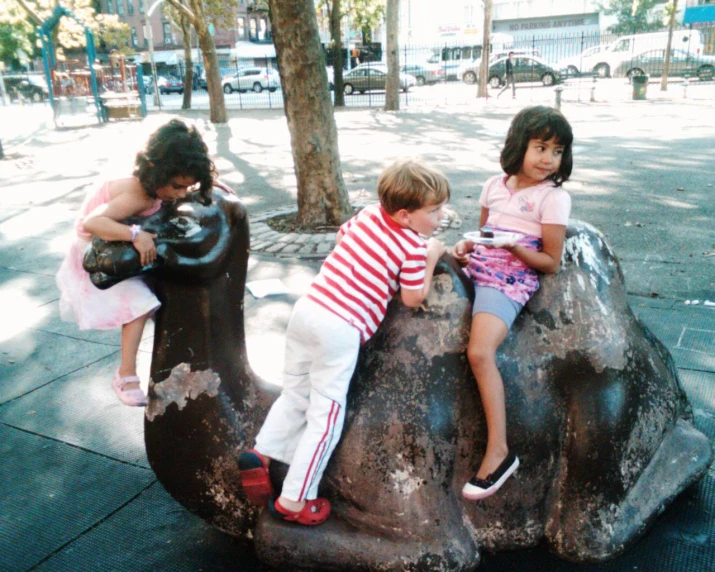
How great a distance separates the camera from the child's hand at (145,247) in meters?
1.91

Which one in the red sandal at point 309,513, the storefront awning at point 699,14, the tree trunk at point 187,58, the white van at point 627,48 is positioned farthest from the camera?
the storefront awning at point 699,14

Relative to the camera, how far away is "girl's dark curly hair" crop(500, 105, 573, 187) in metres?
2.14

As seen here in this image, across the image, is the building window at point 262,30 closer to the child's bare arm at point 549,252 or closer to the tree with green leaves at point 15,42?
the tree with green leaves at point 15,42

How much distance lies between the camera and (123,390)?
2418mm

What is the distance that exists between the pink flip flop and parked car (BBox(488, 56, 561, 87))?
27.8 m

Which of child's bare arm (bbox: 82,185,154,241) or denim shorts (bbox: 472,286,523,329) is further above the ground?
child's bare arm (bbox: 82,185,154,241)

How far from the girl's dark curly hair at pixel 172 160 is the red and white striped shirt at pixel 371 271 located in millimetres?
504

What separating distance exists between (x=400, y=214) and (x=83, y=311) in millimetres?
1239

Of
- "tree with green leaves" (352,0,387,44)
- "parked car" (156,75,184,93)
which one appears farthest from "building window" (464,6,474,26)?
"tree with green leaves" (352,0,387,44)

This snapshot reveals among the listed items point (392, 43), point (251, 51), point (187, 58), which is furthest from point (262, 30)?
point (392, 43)

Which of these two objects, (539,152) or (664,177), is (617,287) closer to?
(539,152)

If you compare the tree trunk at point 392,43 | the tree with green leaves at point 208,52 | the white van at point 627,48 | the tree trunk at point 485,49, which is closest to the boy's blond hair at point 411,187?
the tree with green leaves at point 208,52

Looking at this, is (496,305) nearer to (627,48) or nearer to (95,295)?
(95,295)

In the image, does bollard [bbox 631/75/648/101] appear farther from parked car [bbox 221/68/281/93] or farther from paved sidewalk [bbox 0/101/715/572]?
parked car [bbox 221/68/281/93]
